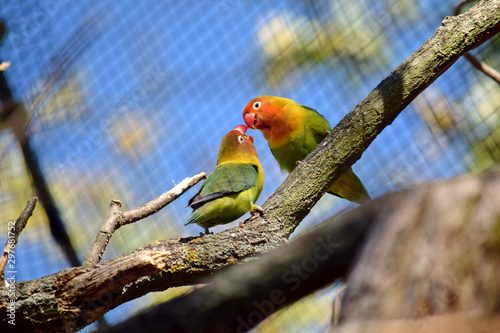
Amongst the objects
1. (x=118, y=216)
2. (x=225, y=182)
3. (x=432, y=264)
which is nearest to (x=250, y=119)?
(x=225, y=182)

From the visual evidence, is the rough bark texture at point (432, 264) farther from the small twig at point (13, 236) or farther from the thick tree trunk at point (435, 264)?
the small twig at point (13, 236)

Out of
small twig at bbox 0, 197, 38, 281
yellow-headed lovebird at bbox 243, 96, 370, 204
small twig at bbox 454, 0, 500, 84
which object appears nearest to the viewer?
small twig at bbox 0, 197, 38, 281

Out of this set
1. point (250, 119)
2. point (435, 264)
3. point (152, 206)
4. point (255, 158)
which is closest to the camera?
point (435, 264)

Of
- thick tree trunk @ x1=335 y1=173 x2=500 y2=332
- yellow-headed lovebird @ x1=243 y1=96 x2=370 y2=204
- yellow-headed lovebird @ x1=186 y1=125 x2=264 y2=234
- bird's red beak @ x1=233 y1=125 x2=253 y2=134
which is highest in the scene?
bird's red beak @ x1=233 y1=125 x2=253 y2=134

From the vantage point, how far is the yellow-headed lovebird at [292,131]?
10.8 ft

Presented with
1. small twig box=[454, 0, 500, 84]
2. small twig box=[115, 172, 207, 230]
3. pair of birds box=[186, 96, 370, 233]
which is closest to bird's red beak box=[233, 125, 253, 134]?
pair of birds box=[186, 96, 370, 233]

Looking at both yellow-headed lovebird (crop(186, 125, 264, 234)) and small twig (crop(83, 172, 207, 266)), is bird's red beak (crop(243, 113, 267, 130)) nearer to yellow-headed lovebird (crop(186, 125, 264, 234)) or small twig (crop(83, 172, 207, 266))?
yellow-headed lovebird (crop(186, 125, 264, 234))

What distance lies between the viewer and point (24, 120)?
2955 mm

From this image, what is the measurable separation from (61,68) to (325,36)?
197 cm

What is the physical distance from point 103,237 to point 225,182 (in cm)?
78

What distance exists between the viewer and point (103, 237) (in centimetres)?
230

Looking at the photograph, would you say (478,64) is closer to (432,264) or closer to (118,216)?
(118,216)

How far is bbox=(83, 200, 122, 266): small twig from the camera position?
2.19 meters

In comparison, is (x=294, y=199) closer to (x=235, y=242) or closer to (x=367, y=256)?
(x=235, y=242)
